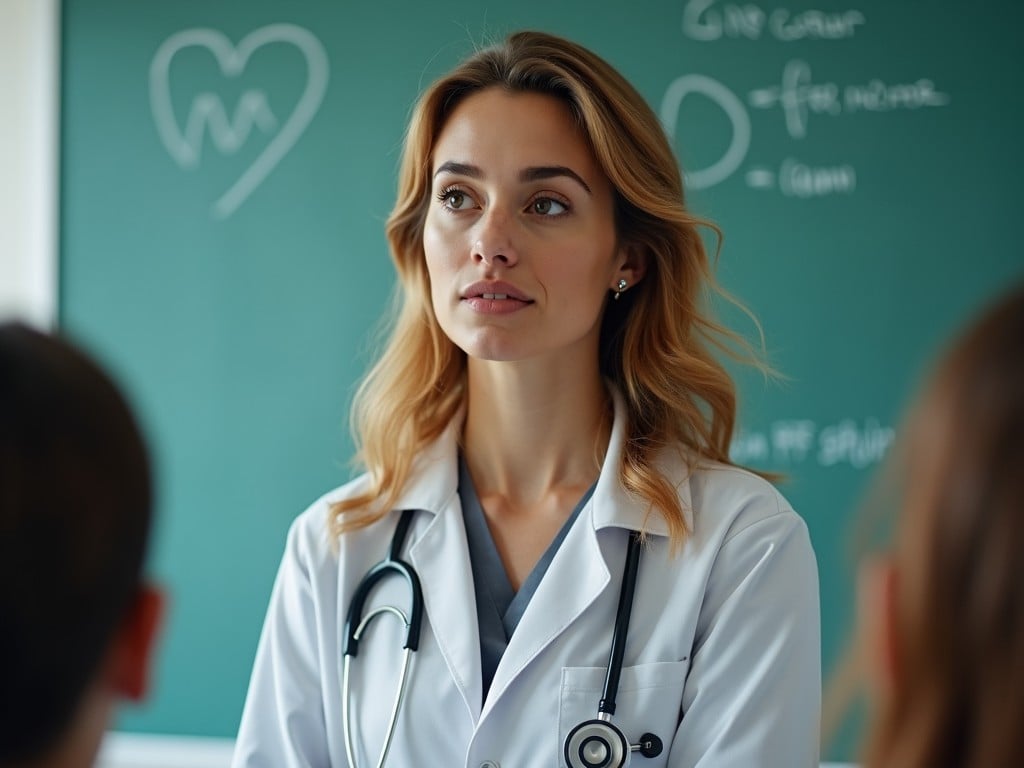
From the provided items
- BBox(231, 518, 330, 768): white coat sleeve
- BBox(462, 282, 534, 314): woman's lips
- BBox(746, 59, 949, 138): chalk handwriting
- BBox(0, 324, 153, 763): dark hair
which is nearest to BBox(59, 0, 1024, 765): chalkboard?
BBox(746, 59, 949, 138): chalk handwriting

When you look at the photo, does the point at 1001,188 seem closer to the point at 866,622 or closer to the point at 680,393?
the point at 680,393

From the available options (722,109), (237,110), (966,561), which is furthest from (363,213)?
(966,561)

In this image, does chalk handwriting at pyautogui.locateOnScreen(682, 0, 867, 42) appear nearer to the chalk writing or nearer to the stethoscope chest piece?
the chalk writing

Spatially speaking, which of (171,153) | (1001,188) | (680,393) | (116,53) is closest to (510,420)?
(680,393)

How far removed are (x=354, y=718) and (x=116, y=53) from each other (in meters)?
1.92

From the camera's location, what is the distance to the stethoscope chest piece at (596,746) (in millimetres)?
1407

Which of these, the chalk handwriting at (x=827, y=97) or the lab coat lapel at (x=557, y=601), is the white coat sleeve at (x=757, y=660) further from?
the chalk handwriting at (x=827, y=97)

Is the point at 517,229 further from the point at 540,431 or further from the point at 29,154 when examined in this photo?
the point at 29,154

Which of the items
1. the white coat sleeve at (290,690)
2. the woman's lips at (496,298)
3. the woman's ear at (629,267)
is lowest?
the white coat sleeve at (290,690)

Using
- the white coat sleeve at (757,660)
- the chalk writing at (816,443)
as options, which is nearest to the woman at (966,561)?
the white coat sleeve at (757,660)

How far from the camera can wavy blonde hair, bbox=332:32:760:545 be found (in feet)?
5.34

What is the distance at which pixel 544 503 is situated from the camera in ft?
5.52

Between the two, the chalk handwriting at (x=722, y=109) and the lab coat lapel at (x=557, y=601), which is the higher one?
the chalk handwriting at (x=722, y=109)

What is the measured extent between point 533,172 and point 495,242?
4.6 inches
